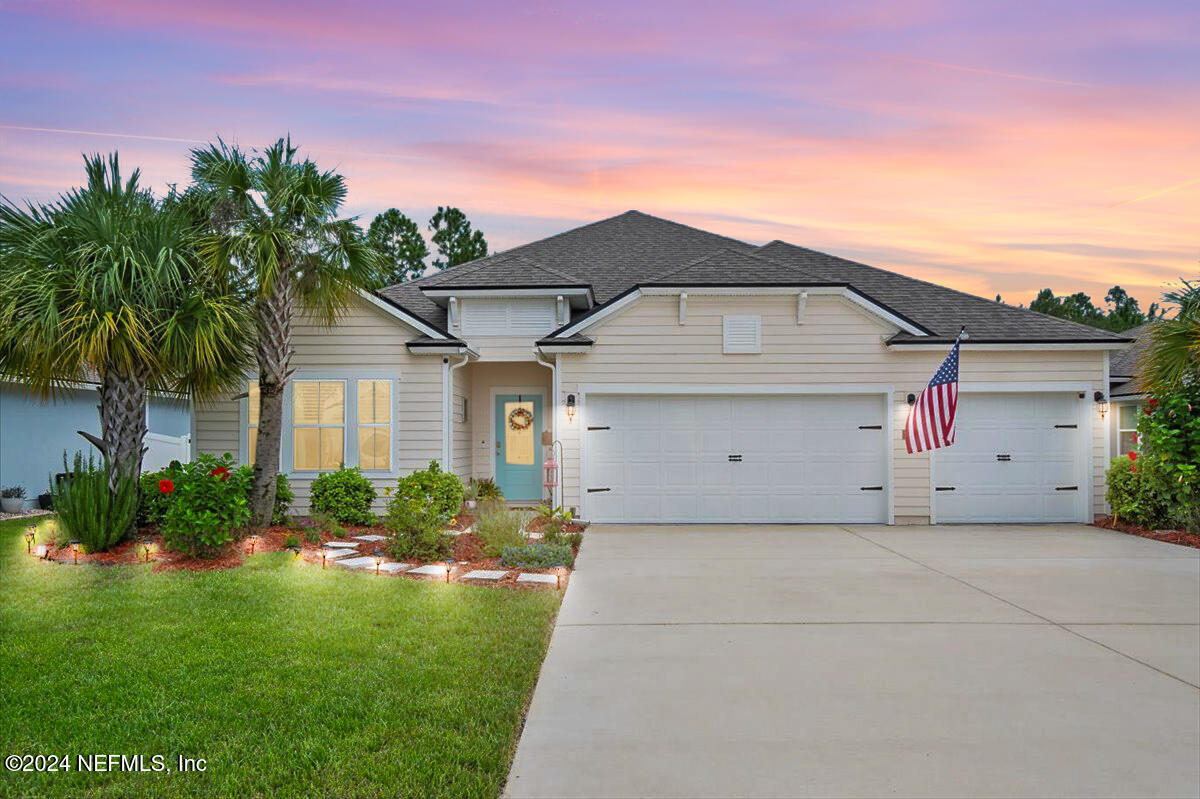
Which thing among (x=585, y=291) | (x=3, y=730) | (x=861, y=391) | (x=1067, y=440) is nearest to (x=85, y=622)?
(x=3, y=730)

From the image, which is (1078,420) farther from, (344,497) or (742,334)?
(344,497)

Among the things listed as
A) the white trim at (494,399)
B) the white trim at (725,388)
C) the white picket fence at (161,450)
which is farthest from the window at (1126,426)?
the white picket fence at (161,450)

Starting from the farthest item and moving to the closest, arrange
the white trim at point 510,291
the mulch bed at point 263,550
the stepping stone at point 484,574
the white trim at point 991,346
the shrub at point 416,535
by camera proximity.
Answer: the white trim at point 510,291 → the white trim at point 991,346 → the shrub at point 416,535 → the mulch bed at point 263,550 → the stepping stone at point 484,574

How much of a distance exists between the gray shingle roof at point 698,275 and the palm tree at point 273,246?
2386 millimetres

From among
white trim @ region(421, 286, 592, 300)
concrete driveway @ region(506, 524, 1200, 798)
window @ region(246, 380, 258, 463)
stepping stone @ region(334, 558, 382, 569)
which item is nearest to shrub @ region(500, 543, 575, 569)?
concrete driveway @ region(506, 524, 1200, 798)

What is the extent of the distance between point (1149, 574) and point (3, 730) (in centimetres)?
1002

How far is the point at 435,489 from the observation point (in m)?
11.0

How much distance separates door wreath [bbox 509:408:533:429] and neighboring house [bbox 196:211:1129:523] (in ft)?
6.67

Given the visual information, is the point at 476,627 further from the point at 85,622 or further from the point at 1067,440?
the point at 1067,440

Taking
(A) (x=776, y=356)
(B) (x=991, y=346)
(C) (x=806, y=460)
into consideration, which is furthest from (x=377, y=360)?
(B) (x=991, y=346)

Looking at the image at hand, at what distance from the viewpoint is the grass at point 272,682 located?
10.9ft

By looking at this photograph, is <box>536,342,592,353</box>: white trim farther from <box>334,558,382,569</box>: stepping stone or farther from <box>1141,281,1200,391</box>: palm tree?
<box>1141,281,1200,391</box>: palm tree

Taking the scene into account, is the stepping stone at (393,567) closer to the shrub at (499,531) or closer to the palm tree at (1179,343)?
the shrub at (499,531)

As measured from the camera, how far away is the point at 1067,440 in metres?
12.8
